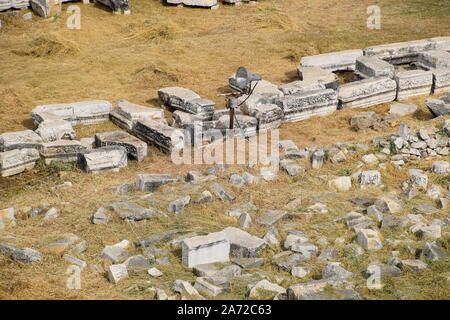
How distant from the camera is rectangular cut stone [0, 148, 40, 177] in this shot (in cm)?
1014

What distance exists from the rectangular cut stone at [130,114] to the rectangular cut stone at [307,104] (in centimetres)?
250

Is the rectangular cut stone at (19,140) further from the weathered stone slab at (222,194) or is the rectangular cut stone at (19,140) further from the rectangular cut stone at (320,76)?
the rectangular cut stone at (320,76)

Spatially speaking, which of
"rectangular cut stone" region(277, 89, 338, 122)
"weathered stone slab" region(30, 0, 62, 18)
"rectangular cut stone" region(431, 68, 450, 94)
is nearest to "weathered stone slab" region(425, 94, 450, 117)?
"rectangular cut stone" region(431, 68, 450, 94)

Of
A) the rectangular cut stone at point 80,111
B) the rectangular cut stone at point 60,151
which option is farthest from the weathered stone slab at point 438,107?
the rectangular cut stone at point 60,151

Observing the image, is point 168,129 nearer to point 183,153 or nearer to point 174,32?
point 183,153

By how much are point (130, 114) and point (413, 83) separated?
633cm

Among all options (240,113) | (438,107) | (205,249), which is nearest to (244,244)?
(205,249)

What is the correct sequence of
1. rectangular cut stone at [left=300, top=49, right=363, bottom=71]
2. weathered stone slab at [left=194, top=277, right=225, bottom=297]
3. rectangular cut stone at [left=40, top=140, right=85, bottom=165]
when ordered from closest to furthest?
weathered stone slab at [left=194, top=277, right=225, bottom=297], rectangular cut stone at [left=40, top=140, right=85, bottom=165], rectangular cut stone at [left=300, top=49, right=363, bottom=71]

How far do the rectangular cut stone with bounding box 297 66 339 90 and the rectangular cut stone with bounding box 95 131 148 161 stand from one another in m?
4.52

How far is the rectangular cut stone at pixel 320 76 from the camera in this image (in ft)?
44.1

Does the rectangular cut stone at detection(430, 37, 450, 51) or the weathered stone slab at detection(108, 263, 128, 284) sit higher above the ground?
the rectangular cut stone at detection(430, 37, 450, 51)

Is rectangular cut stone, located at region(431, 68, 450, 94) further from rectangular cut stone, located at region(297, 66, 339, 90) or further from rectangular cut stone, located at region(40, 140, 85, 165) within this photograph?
rectangular cut stone, located at region(40, 140, 85, 165)

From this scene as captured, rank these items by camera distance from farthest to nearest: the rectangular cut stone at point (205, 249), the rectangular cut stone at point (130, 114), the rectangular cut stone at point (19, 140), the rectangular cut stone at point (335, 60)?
the rectangular cut stone at point (335, 60) < the rectangular cut stone at point (130, 114) < the rectangular cut stone at point (19, 140) < the rectangular cut stone at point (205, 249)

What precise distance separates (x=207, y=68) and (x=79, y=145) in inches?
219
